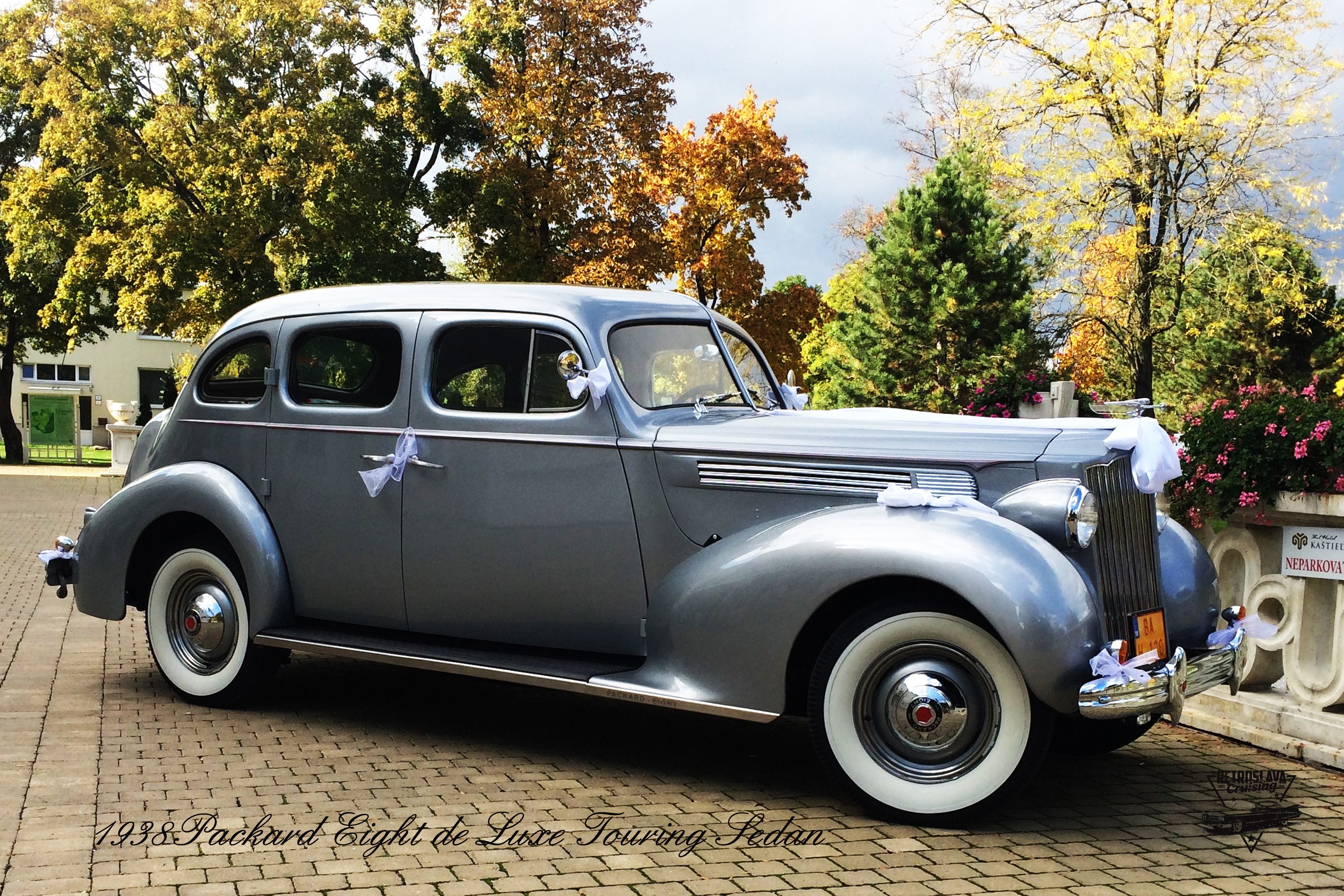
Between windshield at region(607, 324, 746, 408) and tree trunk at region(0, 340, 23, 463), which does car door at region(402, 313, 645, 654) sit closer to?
windshield at region(607, 324, 746, 408)

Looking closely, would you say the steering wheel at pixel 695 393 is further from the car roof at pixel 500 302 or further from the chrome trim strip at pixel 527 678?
the chrome trim strip at pixel 527 678

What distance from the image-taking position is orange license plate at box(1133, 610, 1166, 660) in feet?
15.5

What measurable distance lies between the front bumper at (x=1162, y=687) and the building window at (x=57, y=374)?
68.4 m

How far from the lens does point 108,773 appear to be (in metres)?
5.07

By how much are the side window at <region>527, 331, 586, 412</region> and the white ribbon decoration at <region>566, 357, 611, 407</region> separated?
115 mm

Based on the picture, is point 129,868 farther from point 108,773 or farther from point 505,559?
point 505,559

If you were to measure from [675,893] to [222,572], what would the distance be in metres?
3.39

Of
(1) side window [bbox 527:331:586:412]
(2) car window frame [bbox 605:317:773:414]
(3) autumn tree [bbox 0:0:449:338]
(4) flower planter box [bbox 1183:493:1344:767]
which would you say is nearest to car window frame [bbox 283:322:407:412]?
(1) side window [bbox 527:331:586:412]

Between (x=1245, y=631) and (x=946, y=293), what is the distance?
24064 millimetres

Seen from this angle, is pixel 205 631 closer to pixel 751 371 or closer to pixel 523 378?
pixel 523 378

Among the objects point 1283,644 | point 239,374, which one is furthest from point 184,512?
point 1283,644

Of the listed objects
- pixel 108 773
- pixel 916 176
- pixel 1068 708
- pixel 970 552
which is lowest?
pixel 108 773

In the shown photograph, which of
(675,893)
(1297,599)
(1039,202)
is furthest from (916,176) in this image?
(675,893)

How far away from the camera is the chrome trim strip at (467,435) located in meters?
5.29
